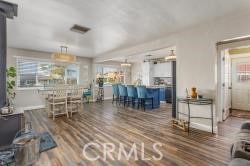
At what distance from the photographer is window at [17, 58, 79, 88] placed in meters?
5.93

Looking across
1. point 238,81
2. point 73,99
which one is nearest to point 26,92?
point 73,99

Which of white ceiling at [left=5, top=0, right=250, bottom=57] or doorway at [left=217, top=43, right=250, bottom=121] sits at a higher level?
white ceiling at [left=5, top=0, right=250, bottom=57]

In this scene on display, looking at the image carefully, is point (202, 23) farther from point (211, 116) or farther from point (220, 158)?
point (220, 158)

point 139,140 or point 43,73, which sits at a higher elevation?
point 43,73

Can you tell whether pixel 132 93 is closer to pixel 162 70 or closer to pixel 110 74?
pixel 162 70

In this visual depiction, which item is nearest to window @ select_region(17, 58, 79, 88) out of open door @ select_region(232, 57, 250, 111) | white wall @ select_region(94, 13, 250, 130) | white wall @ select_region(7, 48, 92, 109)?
white wall @ select_region(7, 48, 92, 109)

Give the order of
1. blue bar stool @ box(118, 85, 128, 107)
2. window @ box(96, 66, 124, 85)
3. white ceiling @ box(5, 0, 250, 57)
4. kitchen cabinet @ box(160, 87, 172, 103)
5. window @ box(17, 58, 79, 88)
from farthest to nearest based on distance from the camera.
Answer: window @ box(96, 66, 124, 85), kitchen cabinet @ box(160, 87, 172, 103), blue bar stool @ box(118, 85, 128, 107), window @ box(17, 58, 79, 88), white ceiling @ box(5, 0, 250, 57)

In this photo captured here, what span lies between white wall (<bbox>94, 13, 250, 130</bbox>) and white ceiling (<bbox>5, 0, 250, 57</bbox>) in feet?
0.84

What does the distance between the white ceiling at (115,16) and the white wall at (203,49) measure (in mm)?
255

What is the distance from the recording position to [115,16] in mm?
2895

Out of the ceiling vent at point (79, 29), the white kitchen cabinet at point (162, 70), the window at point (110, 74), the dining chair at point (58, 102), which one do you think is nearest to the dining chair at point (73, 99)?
the dining chair at point (58, 102)

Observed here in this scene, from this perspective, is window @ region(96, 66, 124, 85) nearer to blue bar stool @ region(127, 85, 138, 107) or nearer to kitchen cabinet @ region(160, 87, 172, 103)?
blue bar stool @ region(127, 85, 138, 107)

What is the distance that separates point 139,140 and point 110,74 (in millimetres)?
6815

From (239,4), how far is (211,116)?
7.48ft
